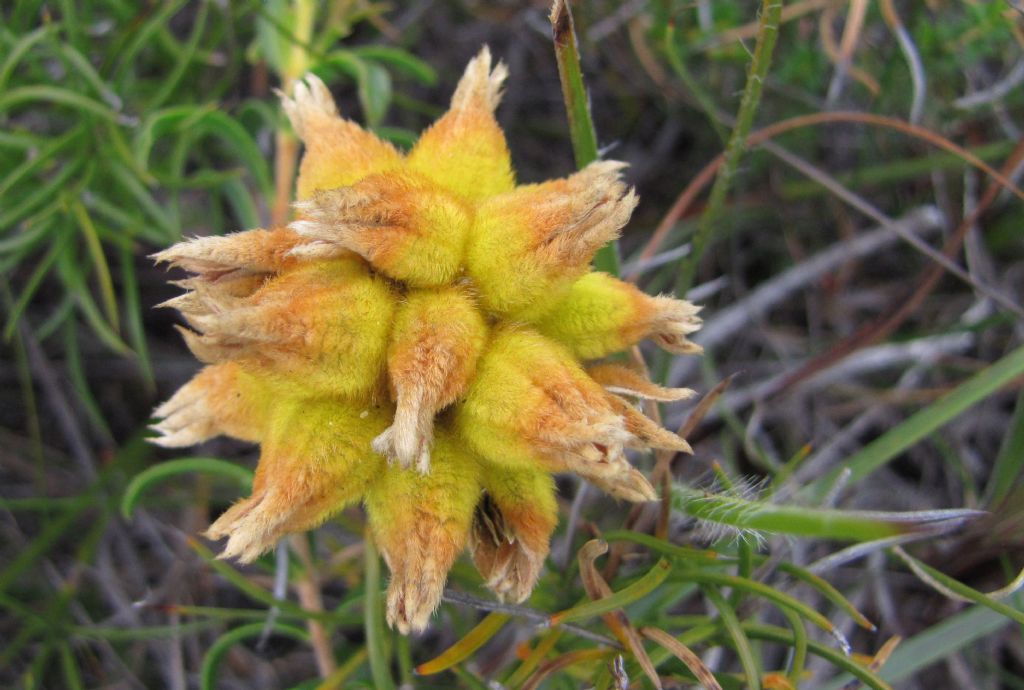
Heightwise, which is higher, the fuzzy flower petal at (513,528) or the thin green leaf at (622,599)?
the fuzzy flower petal at (513,528)

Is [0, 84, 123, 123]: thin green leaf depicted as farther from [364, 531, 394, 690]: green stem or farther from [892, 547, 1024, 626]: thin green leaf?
[892, 547, 1024, 626]: thin green leaf

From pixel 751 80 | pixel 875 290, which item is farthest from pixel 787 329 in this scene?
pixel 751 80

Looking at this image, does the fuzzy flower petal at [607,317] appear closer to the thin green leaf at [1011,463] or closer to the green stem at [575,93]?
the green stem at [575,93]

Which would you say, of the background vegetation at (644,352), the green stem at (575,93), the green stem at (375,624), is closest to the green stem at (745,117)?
the background vegetation at (644,352)

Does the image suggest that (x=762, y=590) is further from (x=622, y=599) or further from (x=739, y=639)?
(x=622, y=599)

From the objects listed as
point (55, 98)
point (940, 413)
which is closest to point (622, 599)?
point (940, 413)

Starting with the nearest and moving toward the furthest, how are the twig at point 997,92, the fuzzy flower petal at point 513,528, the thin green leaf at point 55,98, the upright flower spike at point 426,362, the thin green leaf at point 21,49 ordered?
the upright flower spike at point 426,362 → the fuzzy flower petal at point 513,528 → the thin green leaf at point 21,49 → the thin green leaf at point 55,98 → the twig at point 997,92

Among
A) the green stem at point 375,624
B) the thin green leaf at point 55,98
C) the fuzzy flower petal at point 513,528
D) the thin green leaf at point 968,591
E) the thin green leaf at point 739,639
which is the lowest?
the green stem at point 375,624
